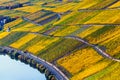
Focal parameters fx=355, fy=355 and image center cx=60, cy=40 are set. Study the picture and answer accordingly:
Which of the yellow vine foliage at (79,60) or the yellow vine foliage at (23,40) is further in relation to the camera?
the yellow vine foliage at (23,40)

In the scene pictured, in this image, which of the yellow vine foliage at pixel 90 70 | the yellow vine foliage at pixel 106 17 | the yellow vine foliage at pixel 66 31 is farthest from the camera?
the yellow vine foliage at pixel 66 31

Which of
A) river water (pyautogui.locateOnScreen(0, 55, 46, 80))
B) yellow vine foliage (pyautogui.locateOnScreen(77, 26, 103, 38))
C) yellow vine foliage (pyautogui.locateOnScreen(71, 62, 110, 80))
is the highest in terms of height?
yellow vine foliage (pyautogui.locateOnScreen(71, 62, 110, 80))

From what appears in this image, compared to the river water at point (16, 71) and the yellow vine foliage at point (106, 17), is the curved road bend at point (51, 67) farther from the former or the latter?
the yellow vine foliage at point (106, 17)

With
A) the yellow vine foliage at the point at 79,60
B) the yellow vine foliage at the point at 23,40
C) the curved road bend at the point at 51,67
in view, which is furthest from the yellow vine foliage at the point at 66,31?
the yellow vine foliage at the point at 79,60

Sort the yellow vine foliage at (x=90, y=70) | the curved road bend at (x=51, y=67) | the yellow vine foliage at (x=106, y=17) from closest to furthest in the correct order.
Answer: the yellow vine foliage at (x=90, y=70), the curved road bend at (x=51, y=67), the yellow vine foliage at (x=106, y=17)

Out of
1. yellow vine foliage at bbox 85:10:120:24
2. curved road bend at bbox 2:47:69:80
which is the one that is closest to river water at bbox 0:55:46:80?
→ curved road bend at bbox 2:47:69:80

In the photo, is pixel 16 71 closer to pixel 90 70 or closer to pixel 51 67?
pixel 51 67

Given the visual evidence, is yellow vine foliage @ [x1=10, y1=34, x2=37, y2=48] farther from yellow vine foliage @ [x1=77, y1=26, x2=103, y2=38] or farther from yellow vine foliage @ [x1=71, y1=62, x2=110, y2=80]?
yellow vine foliage @ [x1=71, y1=62, x2=110, y2=80]

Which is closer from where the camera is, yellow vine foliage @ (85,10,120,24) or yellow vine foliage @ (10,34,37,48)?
yellow vine foliage @ (85,10,120,24)
